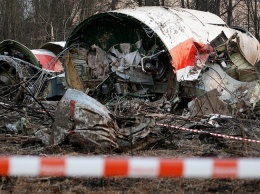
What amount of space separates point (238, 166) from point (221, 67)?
796 cm

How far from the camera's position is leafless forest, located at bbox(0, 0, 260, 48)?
82.3ft

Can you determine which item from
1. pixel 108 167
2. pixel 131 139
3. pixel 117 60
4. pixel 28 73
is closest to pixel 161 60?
pixel 117 60

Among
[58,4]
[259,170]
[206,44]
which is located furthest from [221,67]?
[58,4]

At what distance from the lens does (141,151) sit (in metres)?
6.67

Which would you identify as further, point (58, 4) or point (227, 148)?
point (58, 4)

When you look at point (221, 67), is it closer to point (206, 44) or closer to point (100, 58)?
point (206, 44)

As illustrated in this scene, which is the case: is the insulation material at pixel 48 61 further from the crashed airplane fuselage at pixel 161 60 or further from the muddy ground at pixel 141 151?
the muddy ground at pixel 141 151

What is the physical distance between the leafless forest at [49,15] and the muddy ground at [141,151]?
16279 millimetres

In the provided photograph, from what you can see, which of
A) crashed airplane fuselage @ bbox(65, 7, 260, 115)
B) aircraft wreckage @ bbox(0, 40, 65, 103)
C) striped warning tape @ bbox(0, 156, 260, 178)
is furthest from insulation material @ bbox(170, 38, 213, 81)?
striped warning tape @ bbox(0, 156, 260, 178)

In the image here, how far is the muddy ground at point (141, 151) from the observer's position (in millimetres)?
4797

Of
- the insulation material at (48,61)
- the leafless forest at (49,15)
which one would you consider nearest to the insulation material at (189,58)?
the insulation material at (48,61)

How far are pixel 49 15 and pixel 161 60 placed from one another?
16448 mm

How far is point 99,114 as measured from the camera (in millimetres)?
6660

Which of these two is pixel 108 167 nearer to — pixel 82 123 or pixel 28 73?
pixel 82 123
